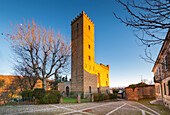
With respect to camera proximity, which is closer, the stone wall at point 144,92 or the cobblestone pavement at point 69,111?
the cobblestone pavement at point 69,111

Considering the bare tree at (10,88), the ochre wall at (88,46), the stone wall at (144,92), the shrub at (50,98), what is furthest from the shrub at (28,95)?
the stone wall at (144,92)

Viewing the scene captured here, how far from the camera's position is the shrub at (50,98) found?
1331cm

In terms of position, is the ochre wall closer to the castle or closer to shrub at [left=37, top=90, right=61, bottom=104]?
the castle

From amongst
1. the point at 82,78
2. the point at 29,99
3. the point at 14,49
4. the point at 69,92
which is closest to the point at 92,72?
the point at 82,78

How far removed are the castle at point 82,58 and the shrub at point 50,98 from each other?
7375mm

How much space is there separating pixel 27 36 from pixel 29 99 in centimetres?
820

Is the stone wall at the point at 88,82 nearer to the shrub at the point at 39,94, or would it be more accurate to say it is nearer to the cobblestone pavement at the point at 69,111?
the shrub at the point at 39,94

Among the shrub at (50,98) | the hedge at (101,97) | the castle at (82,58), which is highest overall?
the castle at (82,58)

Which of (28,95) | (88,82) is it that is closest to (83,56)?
(88,82)

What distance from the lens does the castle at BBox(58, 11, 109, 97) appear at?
866 inches

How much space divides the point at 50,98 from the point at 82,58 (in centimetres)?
1057

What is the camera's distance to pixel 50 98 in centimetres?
1381

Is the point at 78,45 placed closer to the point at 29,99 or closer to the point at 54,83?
the point at 29,99

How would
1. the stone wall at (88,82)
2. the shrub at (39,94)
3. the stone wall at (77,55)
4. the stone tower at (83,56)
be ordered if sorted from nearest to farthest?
the shrub at (39,94) < the stone wall at (88,82) < the stone tower at (83,56) < the stone wall at (77,55)
